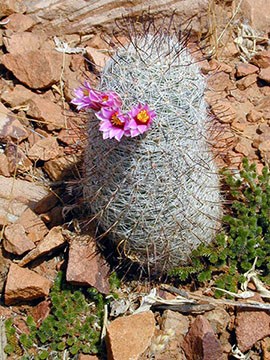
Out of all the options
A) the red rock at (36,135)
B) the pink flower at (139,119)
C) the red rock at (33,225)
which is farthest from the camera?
the red rock at (36,135)

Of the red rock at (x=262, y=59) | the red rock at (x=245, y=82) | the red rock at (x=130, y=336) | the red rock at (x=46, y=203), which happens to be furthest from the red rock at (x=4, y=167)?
the red rock at (x=262, y=59)

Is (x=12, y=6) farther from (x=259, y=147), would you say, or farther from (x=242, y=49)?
(x=259, y=147)

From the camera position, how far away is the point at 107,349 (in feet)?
11.2

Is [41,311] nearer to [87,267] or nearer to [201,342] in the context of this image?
[87,267]

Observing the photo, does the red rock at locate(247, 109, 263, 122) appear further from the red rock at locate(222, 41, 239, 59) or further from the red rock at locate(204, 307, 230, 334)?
the red rock at locate(204, 307, 230, 334)

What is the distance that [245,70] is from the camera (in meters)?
5.11

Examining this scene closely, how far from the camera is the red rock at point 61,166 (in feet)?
13.7

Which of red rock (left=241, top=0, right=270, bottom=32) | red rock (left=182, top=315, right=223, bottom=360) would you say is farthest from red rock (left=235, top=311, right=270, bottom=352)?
red rock (left=241, top=0, right=270, bottom=32)

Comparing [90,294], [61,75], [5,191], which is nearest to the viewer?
[90,294]

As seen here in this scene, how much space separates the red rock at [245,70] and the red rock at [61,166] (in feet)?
5.56

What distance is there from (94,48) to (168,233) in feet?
7.52

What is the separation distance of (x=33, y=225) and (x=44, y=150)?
1.98ft

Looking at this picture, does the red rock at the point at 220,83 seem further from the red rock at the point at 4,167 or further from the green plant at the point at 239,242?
the red rock at the point at 4,167

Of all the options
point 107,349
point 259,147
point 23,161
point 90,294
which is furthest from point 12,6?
point 107,349
